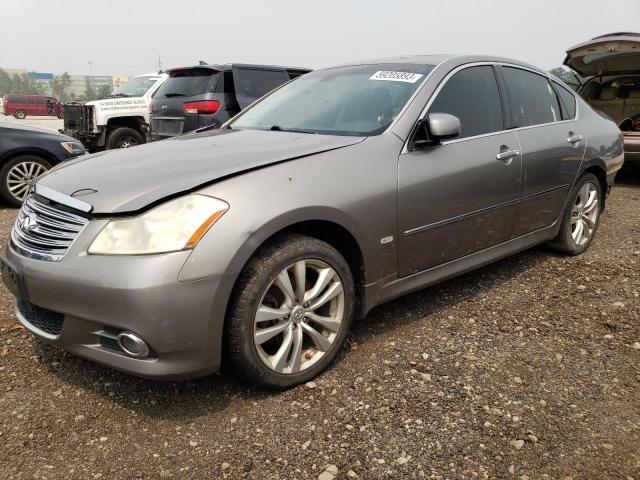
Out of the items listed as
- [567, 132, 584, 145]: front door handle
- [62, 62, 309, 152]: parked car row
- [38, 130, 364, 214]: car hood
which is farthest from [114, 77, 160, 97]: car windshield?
[567, 132, 584, 145]: front door handle

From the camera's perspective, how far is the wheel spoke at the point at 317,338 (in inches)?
99.5

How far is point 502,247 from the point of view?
11.9ft

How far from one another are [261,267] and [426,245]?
3.68ft

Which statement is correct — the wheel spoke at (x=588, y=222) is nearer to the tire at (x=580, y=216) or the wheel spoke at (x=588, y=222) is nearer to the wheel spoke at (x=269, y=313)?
the tire at (x=580, y=216)

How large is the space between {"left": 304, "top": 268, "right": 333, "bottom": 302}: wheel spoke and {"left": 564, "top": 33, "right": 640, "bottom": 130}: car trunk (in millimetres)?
6406

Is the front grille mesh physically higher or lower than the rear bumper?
lower

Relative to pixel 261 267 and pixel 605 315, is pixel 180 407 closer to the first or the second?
pixel 261 267

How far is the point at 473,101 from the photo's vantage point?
3.41 m

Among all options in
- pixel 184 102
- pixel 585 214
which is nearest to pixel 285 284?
pixel 585 214

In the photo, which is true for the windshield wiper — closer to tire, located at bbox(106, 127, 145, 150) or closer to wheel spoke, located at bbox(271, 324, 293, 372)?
wheel spoke, located at bbox(271, 324, 293, 372)

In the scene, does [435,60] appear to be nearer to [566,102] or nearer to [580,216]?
[566,102]

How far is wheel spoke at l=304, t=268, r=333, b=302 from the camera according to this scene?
250 cm

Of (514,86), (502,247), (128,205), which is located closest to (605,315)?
(502,247)

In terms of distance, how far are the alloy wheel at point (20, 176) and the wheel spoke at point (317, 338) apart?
203 inches
